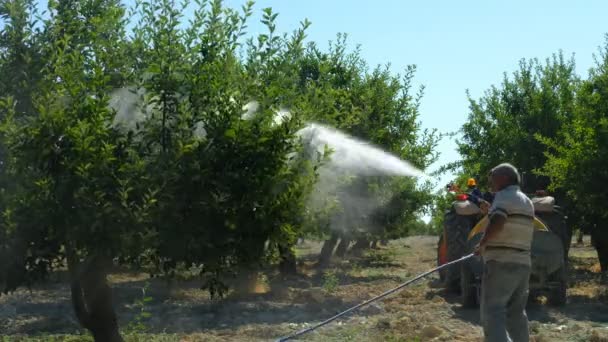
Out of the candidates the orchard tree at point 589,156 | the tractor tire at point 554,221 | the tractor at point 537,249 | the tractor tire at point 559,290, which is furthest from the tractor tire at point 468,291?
the orchard tree at point 589,156

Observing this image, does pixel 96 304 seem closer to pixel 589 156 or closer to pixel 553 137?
pixel 589 156

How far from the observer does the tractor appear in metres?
12.5

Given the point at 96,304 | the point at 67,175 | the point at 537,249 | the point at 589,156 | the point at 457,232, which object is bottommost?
the point at 96,304

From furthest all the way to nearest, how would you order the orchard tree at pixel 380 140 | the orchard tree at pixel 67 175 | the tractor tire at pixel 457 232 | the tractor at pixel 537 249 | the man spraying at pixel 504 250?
1. the orchard tree at pixel 380 140
2. the tractor tire at pixel 457 232
3. the tractor at pixel 537 249
4. the man spraying at pixel 504 250
5. the orchard tree at pixel 67 175

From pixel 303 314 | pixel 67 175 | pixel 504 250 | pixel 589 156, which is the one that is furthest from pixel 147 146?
pixel 589 156

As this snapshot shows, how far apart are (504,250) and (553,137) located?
15.1m

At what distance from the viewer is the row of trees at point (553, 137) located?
1554 cm

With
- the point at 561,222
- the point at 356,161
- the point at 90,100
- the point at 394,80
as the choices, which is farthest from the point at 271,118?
the point at 394,80

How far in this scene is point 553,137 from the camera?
22250 mm

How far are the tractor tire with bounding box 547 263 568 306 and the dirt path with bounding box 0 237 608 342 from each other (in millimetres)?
210

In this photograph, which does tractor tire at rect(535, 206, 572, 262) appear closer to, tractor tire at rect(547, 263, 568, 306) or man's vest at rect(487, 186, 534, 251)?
tractor tire at rect(547, 263, 568, 306)

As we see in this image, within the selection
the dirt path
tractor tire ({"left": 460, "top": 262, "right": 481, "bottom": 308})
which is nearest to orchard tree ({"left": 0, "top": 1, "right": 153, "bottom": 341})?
the dirt path

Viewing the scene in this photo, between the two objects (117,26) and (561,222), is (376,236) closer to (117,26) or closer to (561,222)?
(561,222)

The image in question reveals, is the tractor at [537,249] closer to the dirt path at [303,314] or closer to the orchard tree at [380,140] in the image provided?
the dirt path at [303,314]
